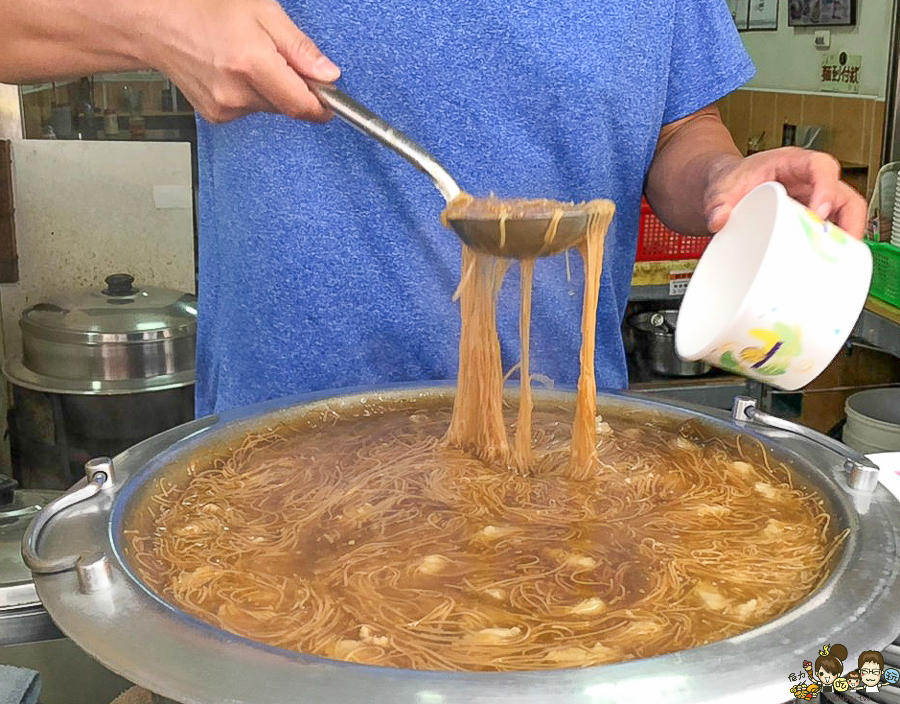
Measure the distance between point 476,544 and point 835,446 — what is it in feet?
2.12

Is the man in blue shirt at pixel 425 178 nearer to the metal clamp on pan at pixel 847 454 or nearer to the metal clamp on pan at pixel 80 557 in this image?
the metal clamp on pan at pixel 847 454

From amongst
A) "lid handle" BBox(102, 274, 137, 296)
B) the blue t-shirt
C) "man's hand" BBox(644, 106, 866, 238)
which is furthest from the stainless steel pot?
the blue t-shirt

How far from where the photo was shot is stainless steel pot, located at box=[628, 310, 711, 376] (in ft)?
15.4

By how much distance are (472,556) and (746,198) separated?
72cm

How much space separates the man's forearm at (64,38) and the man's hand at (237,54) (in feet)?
0.18

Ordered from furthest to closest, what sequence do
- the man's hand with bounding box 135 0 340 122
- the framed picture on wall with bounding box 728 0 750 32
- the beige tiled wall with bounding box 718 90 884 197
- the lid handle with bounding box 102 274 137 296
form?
1. the framed picture on wall with bounding box 728 0 750 32
2. the beige tiled wall with bounding box 718 90 884 197
3. the lid handle with bounding box 102 274 137 296
4. the man's hand with bounding box 135 0 340 122

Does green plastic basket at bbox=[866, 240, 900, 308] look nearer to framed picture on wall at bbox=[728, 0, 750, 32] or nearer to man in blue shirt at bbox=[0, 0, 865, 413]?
man in blue shirt at bbox=[0, 0, 865, 413]

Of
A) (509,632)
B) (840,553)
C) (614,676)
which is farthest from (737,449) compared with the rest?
Answer: (614,676)

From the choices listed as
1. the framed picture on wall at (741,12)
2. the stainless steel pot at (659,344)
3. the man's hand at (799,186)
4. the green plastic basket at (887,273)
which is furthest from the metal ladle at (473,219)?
the framed picture on wall at (741,12)

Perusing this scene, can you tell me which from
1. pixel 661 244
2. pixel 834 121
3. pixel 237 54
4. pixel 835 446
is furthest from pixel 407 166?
pixel 834 121

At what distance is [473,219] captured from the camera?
1.63m

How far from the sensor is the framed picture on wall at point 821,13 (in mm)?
5449

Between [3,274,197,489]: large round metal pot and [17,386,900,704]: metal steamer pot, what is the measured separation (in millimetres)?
2335

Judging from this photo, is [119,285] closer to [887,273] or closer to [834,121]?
[887,273]
